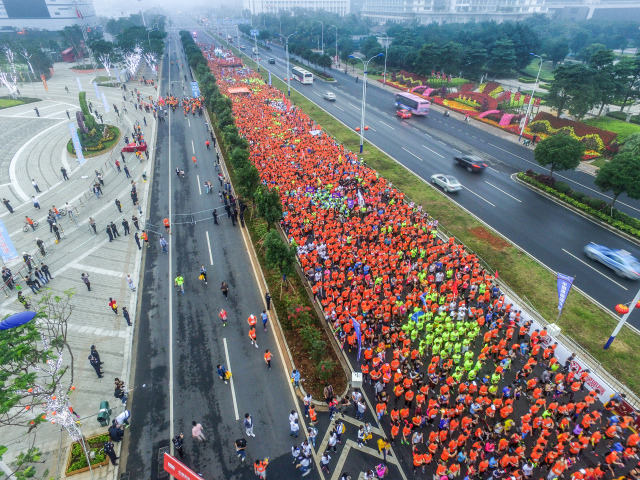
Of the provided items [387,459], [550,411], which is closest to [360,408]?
[387,459]

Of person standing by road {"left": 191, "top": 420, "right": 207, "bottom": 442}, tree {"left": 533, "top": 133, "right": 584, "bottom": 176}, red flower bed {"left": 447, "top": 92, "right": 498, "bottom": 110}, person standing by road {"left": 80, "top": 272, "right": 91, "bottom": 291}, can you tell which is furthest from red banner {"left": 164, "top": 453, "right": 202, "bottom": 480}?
red flower bed {"left": 447, "top": 92, "right": 498, "bottom": 110}

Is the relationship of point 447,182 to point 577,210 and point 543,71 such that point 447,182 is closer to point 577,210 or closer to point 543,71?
point 577,210

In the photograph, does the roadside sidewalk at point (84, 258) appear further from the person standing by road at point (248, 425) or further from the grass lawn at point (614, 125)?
the grass lawn at point (614, 125)

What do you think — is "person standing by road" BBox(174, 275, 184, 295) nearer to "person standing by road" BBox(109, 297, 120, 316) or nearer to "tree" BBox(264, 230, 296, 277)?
"person standing by road" BBox(109, 297, 120, 316)

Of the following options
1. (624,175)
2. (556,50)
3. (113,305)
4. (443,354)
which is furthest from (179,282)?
(556,50)

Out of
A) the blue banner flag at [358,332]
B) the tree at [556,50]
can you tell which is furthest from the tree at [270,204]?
the tree at [556,50]

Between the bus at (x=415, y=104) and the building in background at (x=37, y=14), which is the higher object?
the building in background at (x=37, y=14)
